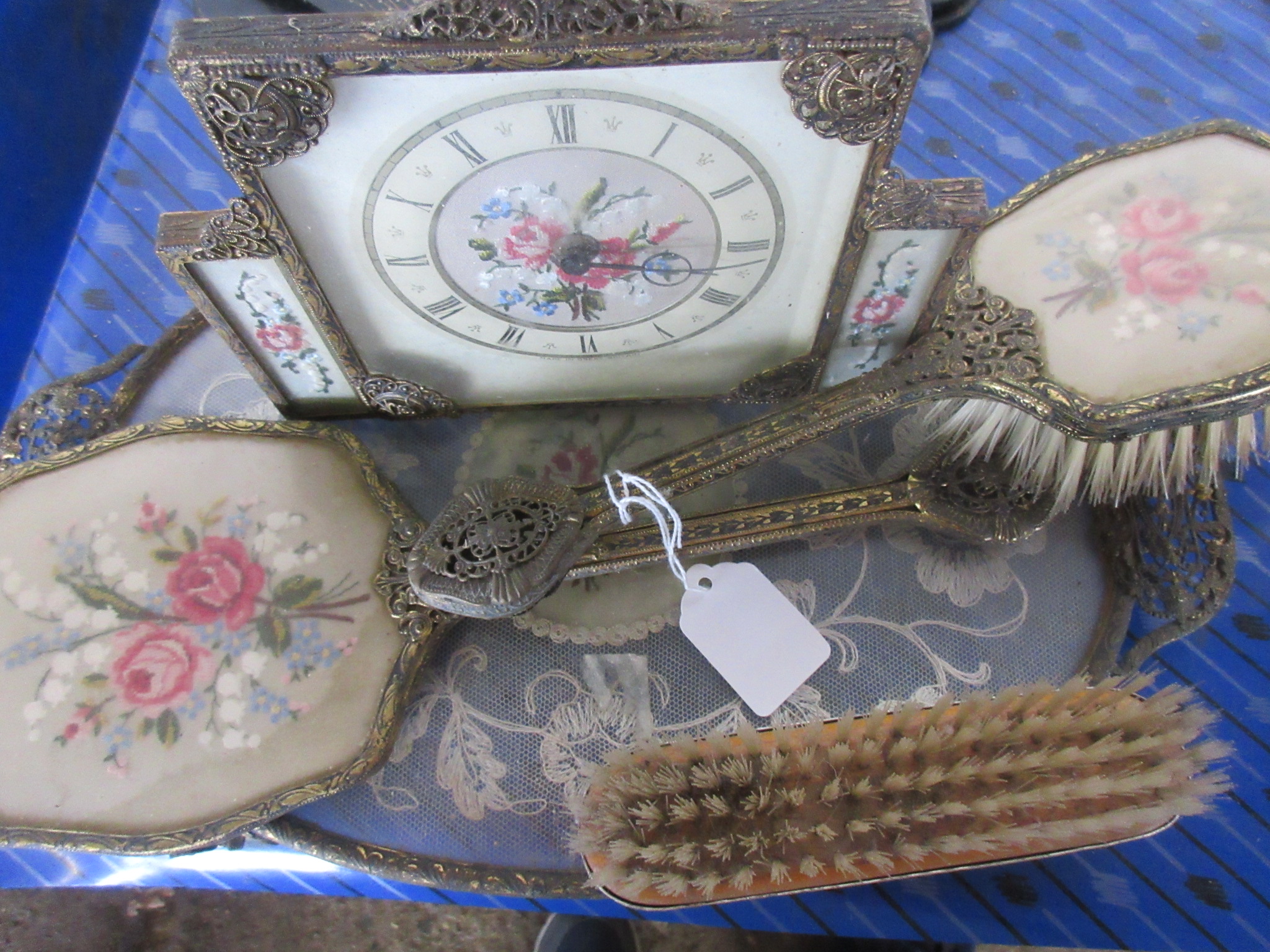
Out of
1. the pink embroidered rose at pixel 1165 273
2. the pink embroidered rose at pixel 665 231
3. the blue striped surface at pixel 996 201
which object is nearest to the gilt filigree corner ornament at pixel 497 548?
the pink embroidered rose at pixel 665 231

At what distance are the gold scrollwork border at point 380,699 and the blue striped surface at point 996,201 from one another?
0.19 m

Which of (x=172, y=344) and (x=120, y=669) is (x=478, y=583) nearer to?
(x=120, y=669)

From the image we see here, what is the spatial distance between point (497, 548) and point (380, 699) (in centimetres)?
16

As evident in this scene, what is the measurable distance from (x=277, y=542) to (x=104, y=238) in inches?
24.3

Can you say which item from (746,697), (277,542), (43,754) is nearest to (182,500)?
(277,542)

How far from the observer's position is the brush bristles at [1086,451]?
74cm

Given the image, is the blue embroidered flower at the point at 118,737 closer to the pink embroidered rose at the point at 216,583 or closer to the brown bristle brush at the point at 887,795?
the pink embroidered rose at the point at 216,583

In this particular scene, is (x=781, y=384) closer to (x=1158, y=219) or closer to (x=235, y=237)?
(x=1158, y=219)

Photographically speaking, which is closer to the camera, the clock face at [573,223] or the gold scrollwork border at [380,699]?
the clock face at [573,223]

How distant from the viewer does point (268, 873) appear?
32.0 inches

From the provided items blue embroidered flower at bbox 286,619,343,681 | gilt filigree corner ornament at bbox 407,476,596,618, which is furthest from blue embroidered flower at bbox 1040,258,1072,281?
blue embroidered flower at bbox 286,619,343,681

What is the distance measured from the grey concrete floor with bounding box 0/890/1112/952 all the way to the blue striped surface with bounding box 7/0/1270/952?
219 mm

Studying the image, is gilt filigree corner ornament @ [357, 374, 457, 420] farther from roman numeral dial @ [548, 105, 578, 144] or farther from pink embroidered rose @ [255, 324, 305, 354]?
roman numeral dial @ [548, 105, 578, 144]

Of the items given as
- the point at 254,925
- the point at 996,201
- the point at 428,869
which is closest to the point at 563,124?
the point at 428,869
